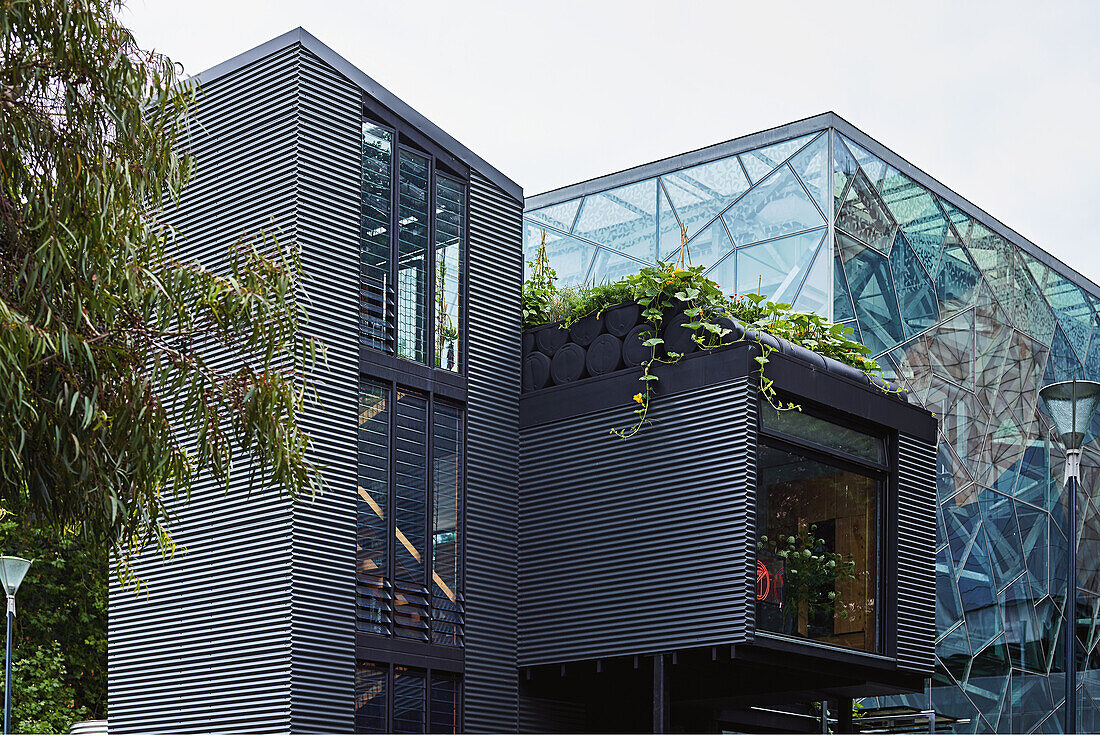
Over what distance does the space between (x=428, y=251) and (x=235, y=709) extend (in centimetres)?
502

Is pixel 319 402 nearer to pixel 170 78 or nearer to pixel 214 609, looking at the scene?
pixel 214 609

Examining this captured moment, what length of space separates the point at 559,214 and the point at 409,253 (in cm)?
1018

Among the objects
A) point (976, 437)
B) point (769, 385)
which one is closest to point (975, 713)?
point (976, 437)

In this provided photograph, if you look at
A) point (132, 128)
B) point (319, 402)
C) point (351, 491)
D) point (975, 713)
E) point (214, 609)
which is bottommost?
point (975, 713)

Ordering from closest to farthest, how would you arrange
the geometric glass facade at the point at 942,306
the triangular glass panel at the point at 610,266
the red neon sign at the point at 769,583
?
the red neon sign at the point at 769,583 → the geometric glass facade at the point at 942,306 → the triangular glass panel at the point at 610,266

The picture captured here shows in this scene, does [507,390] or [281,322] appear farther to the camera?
[507,390]

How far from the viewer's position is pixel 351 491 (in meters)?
12.7

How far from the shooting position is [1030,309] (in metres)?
24.9

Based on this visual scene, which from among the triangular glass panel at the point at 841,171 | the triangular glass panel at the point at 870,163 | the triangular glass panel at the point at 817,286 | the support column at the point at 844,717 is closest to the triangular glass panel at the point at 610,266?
the triangular glass panel at the point at 817,286

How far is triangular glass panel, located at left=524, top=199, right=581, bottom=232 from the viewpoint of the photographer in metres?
23.6

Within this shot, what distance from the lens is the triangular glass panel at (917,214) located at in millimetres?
20703

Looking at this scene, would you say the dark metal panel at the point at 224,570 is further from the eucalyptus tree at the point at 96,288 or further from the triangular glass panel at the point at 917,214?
the triangular glass panel at the point at 917,214

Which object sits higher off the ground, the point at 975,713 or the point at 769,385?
the point at 769,385

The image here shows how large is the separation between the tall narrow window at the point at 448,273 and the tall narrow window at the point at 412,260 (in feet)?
0.61
